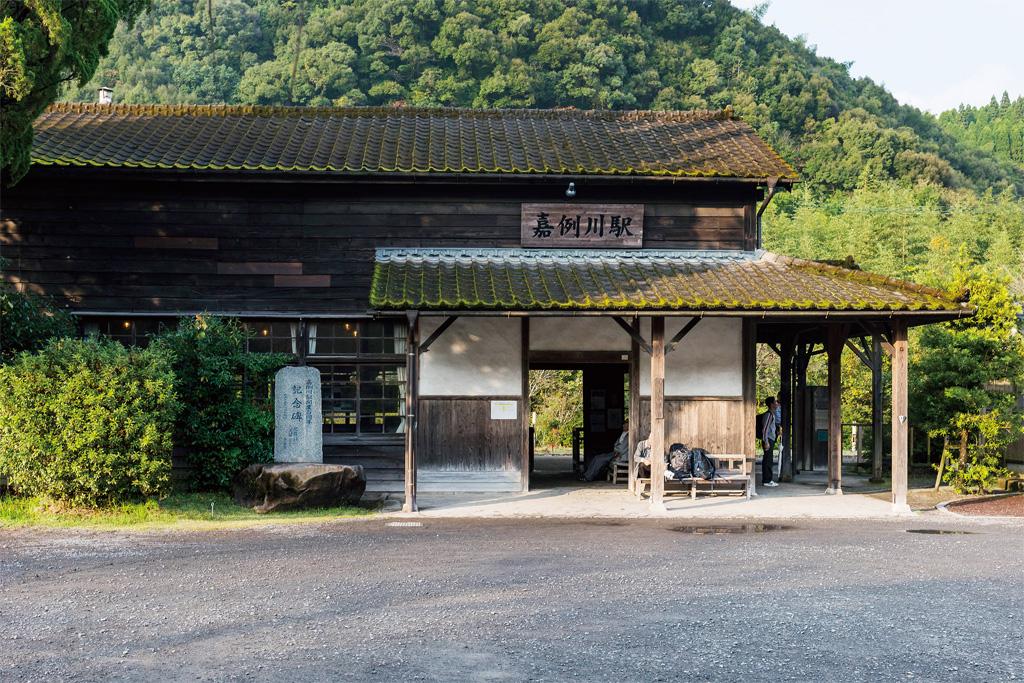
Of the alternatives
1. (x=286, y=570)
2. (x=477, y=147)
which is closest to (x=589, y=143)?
(x=477, y=147)

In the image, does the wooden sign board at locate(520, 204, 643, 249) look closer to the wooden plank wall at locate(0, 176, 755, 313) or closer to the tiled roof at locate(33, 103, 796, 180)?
the wooden plank wall at locate(0, 176, 755, 313)

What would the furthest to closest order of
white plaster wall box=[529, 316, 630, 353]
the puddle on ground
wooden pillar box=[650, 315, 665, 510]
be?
white plaster wall box=[529, 316, 630, 353] < wooden pillar box=[650, 315, 665, 510] < the puddle on ground

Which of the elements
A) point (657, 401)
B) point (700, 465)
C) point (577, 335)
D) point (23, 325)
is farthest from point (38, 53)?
point (700, 465)

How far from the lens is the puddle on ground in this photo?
11.2 meters

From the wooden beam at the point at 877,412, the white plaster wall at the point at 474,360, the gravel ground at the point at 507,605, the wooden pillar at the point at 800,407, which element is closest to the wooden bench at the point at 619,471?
the white plaster wall at the point at 474,360

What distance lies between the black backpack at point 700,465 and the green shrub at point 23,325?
8456 mm

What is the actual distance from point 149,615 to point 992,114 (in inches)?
3546

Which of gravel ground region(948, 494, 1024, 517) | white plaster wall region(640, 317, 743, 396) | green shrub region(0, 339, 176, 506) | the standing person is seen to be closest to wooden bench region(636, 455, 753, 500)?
white plaster wall region(640, 317, 743, 396)

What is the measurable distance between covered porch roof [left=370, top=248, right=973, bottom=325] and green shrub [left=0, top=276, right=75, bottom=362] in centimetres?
426

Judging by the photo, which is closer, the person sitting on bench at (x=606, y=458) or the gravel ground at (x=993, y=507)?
the gravel ground at (x=993, y=507)

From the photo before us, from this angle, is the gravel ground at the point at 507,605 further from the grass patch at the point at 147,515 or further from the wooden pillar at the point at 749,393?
the wooden pillar at the point at 749,393

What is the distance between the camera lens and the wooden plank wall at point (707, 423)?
48.1ft

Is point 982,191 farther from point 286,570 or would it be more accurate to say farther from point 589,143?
point 286,570

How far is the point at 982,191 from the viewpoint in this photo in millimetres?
58250
